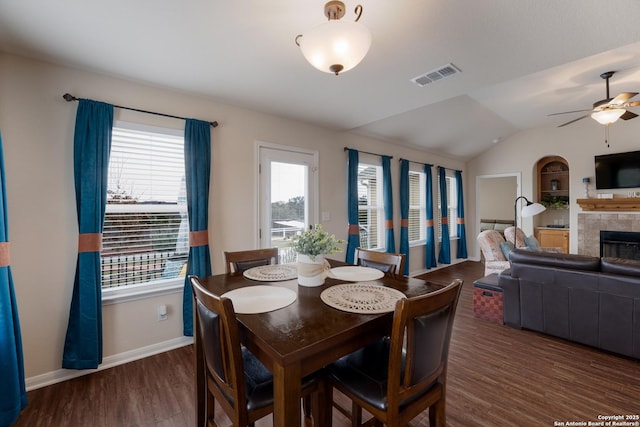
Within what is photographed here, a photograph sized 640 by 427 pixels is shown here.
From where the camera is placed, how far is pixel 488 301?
126 inches

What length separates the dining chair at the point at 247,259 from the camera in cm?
217

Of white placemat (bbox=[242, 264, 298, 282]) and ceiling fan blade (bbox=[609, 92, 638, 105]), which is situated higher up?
ceiling fan blade (bbox=[609, 92, 638, 105])

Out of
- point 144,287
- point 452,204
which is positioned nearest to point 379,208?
point 452,204

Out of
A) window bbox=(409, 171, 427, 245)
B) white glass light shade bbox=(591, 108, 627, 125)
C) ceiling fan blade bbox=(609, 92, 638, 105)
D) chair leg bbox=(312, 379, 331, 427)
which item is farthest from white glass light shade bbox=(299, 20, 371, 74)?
window bbox=(409, 171, 427, 245)

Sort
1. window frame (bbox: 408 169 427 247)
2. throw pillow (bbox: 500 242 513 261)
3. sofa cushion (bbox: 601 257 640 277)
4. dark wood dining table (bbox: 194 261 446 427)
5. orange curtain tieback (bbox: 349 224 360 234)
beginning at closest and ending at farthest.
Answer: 1. dark wood dining table (bbox: 194 261 446 427)
2. sofa cushion (bbox: 601 257 640 277)
3. throw pillow (bbox: 500 242 513 261)
4. orange curtain tieback (bbox: 349 224 360 234)
5. window frame (bbox: 408 169 427 247)

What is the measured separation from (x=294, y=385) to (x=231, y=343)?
0.96 feet

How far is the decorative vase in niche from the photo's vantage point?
167cm

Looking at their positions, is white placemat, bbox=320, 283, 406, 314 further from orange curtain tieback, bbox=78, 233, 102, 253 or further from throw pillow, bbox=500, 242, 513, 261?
throw pillow, bbox=500, 242, 513, 261

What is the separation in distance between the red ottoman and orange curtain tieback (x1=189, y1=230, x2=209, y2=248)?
3171mm

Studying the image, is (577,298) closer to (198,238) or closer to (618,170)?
(198,238)

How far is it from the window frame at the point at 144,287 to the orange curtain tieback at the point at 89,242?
28 centimetres

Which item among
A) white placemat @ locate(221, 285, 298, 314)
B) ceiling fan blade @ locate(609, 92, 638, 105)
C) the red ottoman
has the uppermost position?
ceiling fan blade @ locate(609, 92, 638, 105)

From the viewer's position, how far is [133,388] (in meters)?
2.08

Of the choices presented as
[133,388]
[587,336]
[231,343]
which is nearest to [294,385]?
[231,343]
